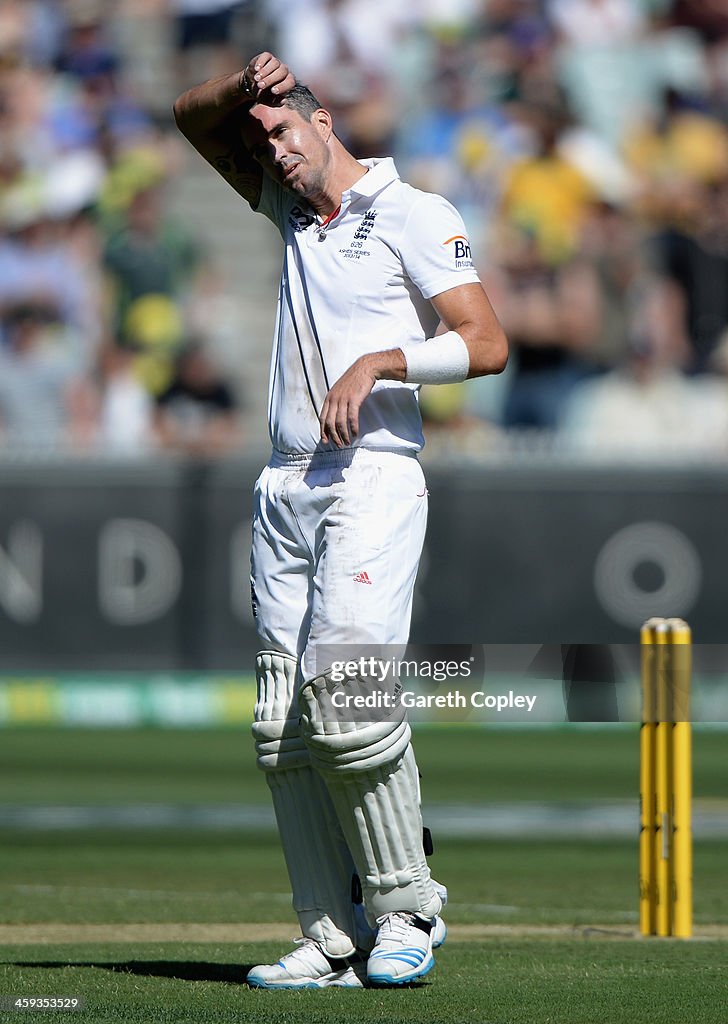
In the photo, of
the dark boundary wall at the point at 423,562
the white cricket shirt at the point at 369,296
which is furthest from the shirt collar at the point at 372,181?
the dark boundary wall at the point at 423,562

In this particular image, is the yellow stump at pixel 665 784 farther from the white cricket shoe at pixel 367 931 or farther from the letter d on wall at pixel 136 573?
the letter d on wall at pixel 136 573

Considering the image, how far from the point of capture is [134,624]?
1416 centimetres

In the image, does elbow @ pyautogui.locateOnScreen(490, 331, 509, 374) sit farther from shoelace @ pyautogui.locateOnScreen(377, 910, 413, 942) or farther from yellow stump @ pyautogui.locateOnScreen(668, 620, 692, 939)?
yellow stump @ pyautogui.locateOnScreen(668, 620, 692, 939)

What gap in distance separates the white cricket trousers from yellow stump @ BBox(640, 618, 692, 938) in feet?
4.95

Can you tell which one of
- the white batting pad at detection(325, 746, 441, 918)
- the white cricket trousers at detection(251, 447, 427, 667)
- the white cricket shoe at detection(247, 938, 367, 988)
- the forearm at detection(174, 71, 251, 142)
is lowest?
the white cricket shoe at detection(247, 938, 367, 988)

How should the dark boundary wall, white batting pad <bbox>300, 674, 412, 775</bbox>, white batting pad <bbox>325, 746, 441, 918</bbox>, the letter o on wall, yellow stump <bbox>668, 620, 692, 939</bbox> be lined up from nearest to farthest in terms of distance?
1. white batting pad <bbox>300, 674, 412, 775</bbox>
2. white batting pad <bbox>325, 746, 441, 918</bbox>
3. yellow stump <bbox>668, 620, 692, 939</bbox>
4. the dark boundary wall
5. the letter o on wall

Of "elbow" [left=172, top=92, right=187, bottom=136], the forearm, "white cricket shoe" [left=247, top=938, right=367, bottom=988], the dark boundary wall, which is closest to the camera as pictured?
"white cricket shoe" [left=247, top=938, right=367, bottom=988]

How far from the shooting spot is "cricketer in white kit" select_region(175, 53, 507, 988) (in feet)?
14.7

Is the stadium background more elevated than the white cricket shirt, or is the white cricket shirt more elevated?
the stadium background

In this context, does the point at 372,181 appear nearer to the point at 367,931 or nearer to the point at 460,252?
the point at 460,252

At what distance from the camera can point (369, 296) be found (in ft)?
15.2

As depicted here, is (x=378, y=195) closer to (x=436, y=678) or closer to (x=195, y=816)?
(x=436, y=678)

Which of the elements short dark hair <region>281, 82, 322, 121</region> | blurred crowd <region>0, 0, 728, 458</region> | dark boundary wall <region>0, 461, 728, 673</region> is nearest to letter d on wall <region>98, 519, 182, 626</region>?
dark boundary wall <region>0, 461, 728, 673</region>

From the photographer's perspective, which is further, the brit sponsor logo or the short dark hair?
the short dark hair
